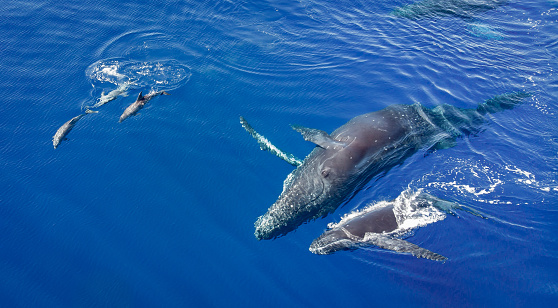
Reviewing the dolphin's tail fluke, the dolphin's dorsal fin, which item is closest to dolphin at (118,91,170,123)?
the dolphin's dorsal fin

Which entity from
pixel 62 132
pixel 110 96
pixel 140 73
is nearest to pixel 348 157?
pixel 110 96

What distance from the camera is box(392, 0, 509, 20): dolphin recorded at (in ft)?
62.1

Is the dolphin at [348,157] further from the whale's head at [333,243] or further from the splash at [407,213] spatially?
the whale's head at [333,243]

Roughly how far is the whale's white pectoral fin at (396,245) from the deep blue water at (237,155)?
0.58 meters

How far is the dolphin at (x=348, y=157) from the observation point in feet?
33.7

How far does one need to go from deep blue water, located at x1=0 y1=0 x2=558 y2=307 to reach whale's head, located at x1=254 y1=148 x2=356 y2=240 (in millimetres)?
341

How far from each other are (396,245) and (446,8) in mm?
16147

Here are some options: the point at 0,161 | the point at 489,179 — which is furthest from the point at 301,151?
the point at 0,161

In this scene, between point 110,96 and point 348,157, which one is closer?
point 348,157

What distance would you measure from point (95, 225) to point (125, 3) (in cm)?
1273

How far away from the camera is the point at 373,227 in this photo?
371 inches

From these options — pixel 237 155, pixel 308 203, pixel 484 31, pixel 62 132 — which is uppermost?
pixel 484 31

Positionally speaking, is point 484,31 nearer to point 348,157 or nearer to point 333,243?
point 348,157

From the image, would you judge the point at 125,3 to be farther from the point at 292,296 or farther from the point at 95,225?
the point at 292,296
